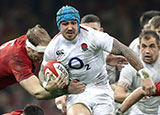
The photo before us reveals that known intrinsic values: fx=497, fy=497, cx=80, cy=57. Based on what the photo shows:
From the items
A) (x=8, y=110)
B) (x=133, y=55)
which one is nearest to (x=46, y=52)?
(x=133, y=55)

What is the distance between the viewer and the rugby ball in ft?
18.3

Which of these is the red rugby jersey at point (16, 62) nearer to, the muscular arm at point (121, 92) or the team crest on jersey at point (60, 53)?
the team crest on jersey at point (60, 53)

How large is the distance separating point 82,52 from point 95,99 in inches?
22.8

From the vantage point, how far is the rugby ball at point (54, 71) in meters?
5.58

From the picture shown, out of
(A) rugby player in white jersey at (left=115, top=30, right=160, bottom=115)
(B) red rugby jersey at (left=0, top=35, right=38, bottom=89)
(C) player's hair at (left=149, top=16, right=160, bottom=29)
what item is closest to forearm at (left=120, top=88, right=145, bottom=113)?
(A) rugby player in white jersey at (left=115, top=30, right=160, bottom=115)

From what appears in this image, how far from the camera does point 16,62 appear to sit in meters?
5.96

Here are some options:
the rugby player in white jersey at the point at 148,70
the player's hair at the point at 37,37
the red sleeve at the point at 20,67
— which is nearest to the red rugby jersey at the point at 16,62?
the red sleeve at the point at 20,67

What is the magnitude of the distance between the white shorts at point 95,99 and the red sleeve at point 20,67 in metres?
0.59

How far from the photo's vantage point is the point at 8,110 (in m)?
11.6

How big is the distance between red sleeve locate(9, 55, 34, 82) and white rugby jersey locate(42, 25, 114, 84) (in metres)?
0.32

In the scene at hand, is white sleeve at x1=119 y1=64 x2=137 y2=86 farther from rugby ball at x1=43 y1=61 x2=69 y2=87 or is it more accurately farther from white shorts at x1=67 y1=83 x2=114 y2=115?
rugby ball at x1=43 y1=61 x2=69 y2=87

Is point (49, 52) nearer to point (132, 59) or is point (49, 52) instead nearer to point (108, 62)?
point (108, 62)

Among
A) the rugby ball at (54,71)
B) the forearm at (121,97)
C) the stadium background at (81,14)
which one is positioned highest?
the rugby ball at (54,71)

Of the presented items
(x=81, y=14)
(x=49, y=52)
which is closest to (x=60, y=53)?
(x=49, y=52)
